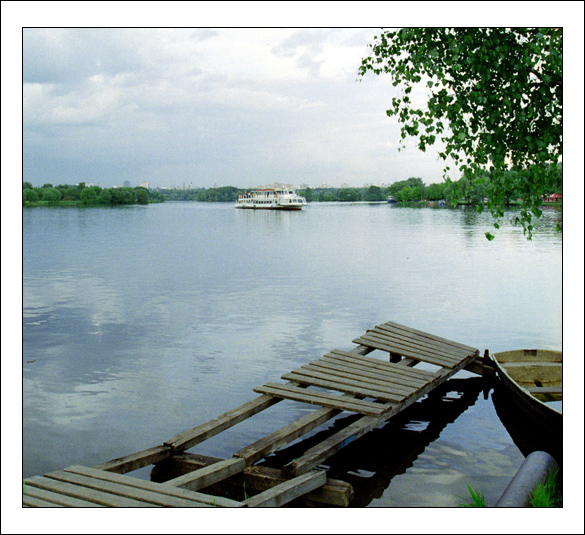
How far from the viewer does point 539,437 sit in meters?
8.70

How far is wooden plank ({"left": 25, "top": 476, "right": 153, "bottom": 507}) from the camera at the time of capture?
5398 millimetres

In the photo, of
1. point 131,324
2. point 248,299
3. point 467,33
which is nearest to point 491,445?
point 467,33

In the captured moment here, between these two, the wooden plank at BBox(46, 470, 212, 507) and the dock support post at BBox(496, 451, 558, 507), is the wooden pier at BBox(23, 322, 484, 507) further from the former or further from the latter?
the dock support post at BBox(496, 451, 558, 507)

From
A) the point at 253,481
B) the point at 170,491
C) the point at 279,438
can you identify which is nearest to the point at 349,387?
the point at 279,438

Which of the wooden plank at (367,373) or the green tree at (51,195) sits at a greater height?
the green tree at (51,195)

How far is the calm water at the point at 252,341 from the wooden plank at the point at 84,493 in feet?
6.25

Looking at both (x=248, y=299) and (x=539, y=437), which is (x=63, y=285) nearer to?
(x=248, y=299)

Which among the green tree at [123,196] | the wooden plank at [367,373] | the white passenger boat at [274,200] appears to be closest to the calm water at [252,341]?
the wooden plank at [367,373]

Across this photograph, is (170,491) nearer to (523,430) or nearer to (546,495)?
(546,495)

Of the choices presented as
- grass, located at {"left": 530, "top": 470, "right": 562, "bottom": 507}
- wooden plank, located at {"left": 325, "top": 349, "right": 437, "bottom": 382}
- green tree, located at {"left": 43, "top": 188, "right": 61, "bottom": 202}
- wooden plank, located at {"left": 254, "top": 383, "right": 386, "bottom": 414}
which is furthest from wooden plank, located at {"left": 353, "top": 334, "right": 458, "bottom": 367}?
green tree, located at {"left": 43, "top": 188, "right": 61, "bottom": 202}

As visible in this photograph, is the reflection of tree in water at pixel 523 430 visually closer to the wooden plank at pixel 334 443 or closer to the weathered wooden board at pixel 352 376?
the wooden plank at pixel 334 443

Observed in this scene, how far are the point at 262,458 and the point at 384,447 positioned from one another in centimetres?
193

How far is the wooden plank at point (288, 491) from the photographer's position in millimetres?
5680

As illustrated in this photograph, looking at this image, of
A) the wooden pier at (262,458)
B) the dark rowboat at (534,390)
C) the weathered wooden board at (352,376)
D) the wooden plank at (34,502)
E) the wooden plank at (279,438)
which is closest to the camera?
the wooden plank at (34,502)
